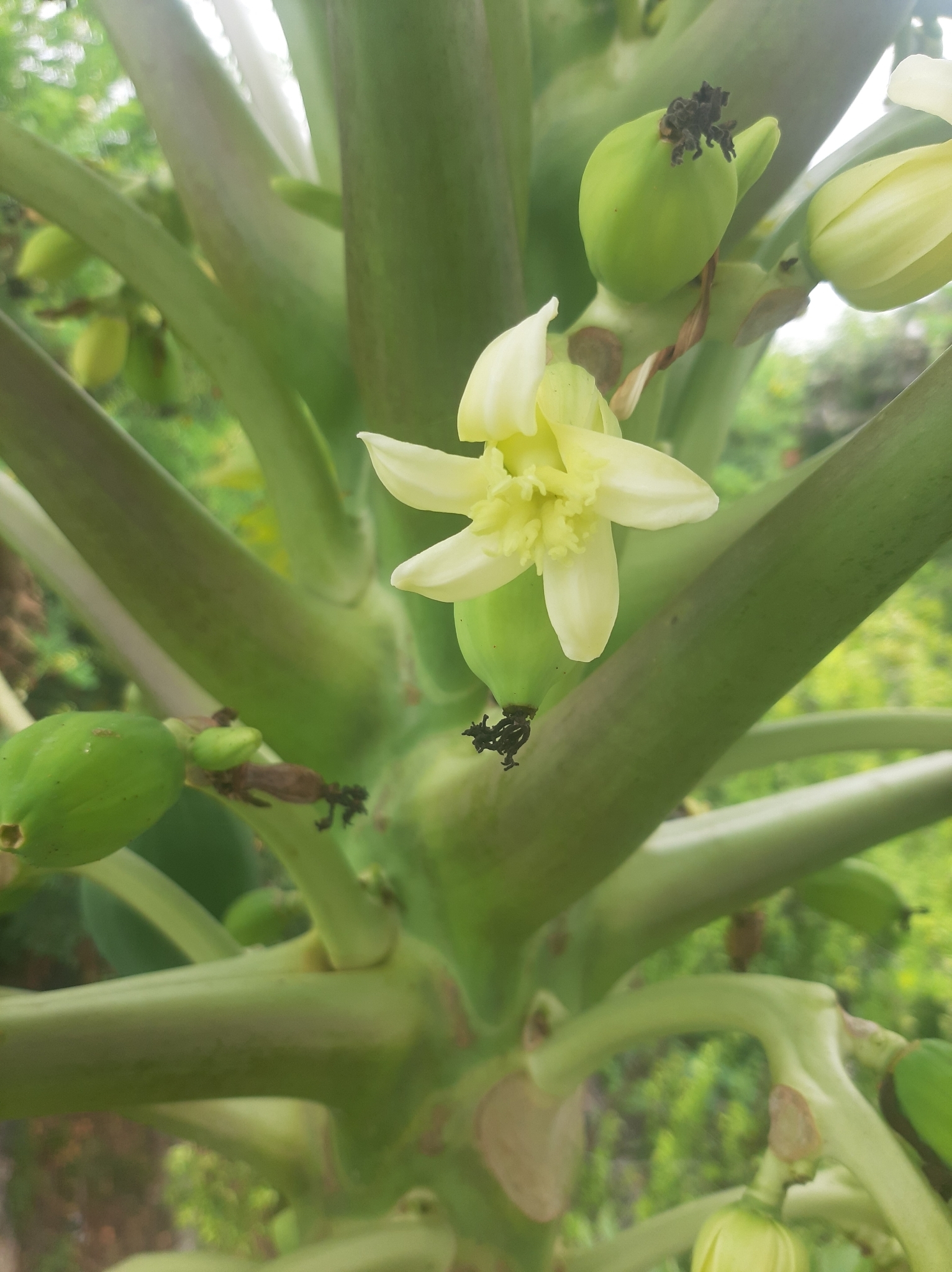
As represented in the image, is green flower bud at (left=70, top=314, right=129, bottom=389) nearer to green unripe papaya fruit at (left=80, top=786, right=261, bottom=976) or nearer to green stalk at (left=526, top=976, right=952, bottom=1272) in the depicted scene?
green unripe papaya fruit at (left=80, top=786, right=261, bottom=976)

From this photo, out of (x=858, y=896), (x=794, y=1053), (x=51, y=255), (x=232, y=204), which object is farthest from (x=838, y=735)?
(x=51, y=255)

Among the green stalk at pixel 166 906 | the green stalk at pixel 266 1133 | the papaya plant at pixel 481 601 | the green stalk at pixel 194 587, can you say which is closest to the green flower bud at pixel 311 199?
the papaya plant at pixel 481 601

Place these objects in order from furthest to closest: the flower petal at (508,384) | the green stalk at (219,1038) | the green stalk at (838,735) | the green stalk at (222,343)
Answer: the green stalk at (838,735) → the green stalk at (222,343) → the green stalk at (219,1038) → the flower petal at (508,384)

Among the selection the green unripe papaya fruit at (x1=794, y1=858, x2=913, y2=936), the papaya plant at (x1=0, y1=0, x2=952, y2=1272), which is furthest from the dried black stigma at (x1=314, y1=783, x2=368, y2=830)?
the green unripe papaya fruit at (x1=794, y1=858, x2=913, y2=936)

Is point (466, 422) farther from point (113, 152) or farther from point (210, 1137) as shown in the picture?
point (113, 152)

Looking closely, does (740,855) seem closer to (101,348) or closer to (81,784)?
(81,784)

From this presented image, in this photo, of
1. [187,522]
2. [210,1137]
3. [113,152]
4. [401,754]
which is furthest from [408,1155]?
[113,152]

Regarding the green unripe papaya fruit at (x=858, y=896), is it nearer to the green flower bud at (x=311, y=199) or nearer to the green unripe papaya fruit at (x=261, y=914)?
the green unripe papaya fruit at (x=261, y=914)
